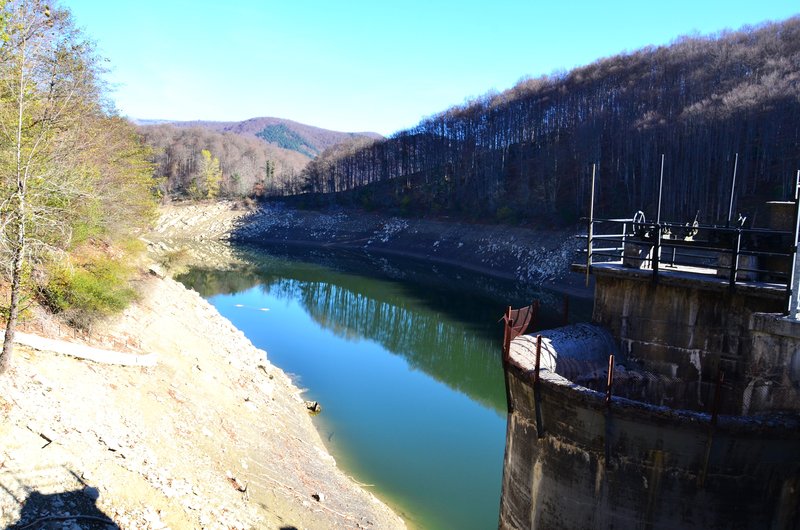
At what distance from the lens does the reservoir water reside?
50.3 feet

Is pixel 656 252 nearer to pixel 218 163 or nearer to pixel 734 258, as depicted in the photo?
pixel 734 258

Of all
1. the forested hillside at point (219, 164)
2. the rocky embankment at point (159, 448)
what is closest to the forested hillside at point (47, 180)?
the rocky embankment at point (159, 448)

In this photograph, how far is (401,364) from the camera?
87.8 feet

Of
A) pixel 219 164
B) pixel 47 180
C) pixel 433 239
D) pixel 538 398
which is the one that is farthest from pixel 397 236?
pixel 538 398

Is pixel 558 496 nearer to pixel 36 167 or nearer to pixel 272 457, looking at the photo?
pixel 272 457

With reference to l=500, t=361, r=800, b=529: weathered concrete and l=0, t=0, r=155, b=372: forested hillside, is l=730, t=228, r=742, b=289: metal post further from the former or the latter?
l=0, t=0, r=155, b=372: forested hillside

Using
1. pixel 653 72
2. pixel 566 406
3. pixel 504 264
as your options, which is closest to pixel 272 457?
pixel 566 406

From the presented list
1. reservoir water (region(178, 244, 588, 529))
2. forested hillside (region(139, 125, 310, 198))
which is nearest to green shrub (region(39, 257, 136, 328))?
reservoir water (region(178, 244, 588, 529))

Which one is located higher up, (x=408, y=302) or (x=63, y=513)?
(x=63, y=513)

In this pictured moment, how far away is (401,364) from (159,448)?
1672 centimetres

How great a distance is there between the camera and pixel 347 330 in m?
33.4

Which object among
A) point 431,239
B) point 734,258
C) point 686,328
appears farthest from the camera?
point 431,239

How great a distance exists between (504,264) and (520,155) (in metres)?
23.2

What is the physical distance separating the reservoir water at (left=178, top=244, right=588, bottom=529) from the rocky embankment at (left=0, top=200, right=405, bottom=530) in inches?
65.1
